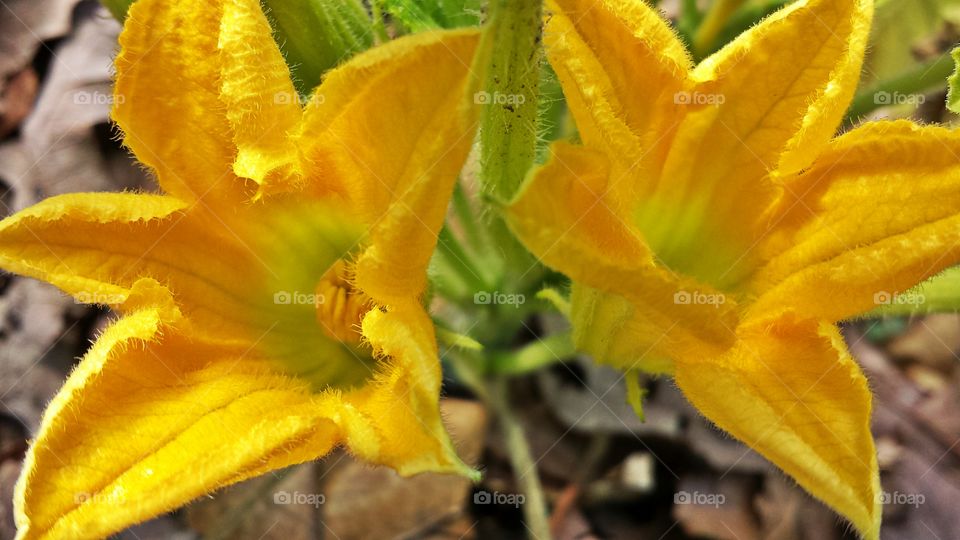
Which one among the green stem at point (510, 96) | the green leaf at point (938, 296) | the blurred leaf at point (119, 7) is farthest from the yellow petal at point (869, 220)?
the blurred leaf at point (119, 7)

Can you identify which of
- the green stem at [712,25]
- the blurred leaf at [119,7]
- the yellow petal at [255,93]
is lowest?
the green stem at [712,25]

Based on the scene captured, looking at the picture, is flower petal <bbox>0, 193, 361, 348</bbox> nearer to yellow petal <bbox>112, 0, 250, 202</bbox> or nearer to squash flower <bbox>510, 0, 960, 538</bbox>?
yellow petal <bbox>112, 0, 250, 202</bbox>

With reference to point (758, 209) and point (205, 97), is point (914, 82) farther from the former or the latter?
point (205, 97)

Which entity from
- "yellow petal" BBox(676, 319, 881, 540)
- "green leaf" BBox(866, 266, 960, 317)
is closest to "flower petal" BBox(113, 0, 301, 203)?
"yellow petal" BBox(676, 319, 881, 540)

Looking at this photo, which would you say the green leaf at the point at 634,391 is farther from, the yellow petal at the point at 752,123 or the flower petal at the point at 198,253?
the flower petal at the point at 198,253

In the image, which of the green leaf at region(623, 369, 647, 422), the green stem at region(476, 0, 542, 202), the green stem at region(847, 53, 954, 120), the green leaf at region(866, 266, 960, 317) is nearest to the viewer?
the green stem at region(476, 0, 542, 202)

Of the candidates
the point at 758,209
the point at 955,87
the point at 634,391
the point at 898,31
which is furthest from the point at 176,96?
the point at 898,31

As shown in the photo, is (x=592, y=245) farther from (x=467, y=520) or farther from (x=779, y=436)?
(x=467, y=520)
